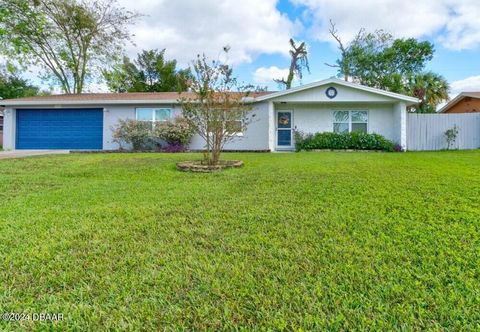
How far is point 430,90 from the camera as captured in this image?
2052cm

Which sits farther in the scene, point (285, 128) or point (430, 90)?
point (430, 90)

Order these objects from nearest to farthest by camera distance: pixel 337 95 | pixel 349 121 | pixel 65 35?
pixel 337 95, pixel 349 121, pixel 65 35

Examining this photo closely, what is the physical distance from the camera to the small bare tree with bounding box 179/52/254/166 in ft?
24.6

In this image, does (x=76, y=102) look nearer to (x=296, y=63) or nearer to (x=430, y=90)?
(x=296, y=63)

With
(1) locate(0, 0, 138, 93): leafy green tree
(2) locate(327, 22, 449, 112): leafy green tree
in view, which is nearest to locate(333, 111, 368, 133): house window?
(2) locate(327, 22, 449, 112): leafy green tree

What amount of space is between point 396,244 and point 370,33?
29694mm

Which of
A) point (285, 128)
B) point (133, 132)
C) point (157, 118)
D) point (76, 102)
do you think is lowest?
point (133, 132)

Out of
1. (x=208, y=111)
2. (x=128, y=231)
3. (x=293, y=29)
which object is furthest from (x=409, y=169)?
(x=293, y=29)

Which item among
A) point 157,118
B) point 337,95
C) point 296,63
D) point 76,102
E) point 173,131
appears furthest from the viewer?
point 296,63

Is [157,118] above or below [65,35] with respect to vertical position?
below

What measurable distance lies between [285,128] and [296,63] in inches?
655

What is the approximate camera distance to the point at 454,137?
14.5m

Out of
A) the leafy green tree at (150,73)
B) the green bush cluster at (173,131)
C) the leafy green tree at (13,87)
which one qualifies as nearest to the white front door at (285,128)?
the green bush cluster at (173,131)

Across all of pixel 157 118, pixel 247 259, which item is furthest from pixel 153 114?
pixel 247 259
